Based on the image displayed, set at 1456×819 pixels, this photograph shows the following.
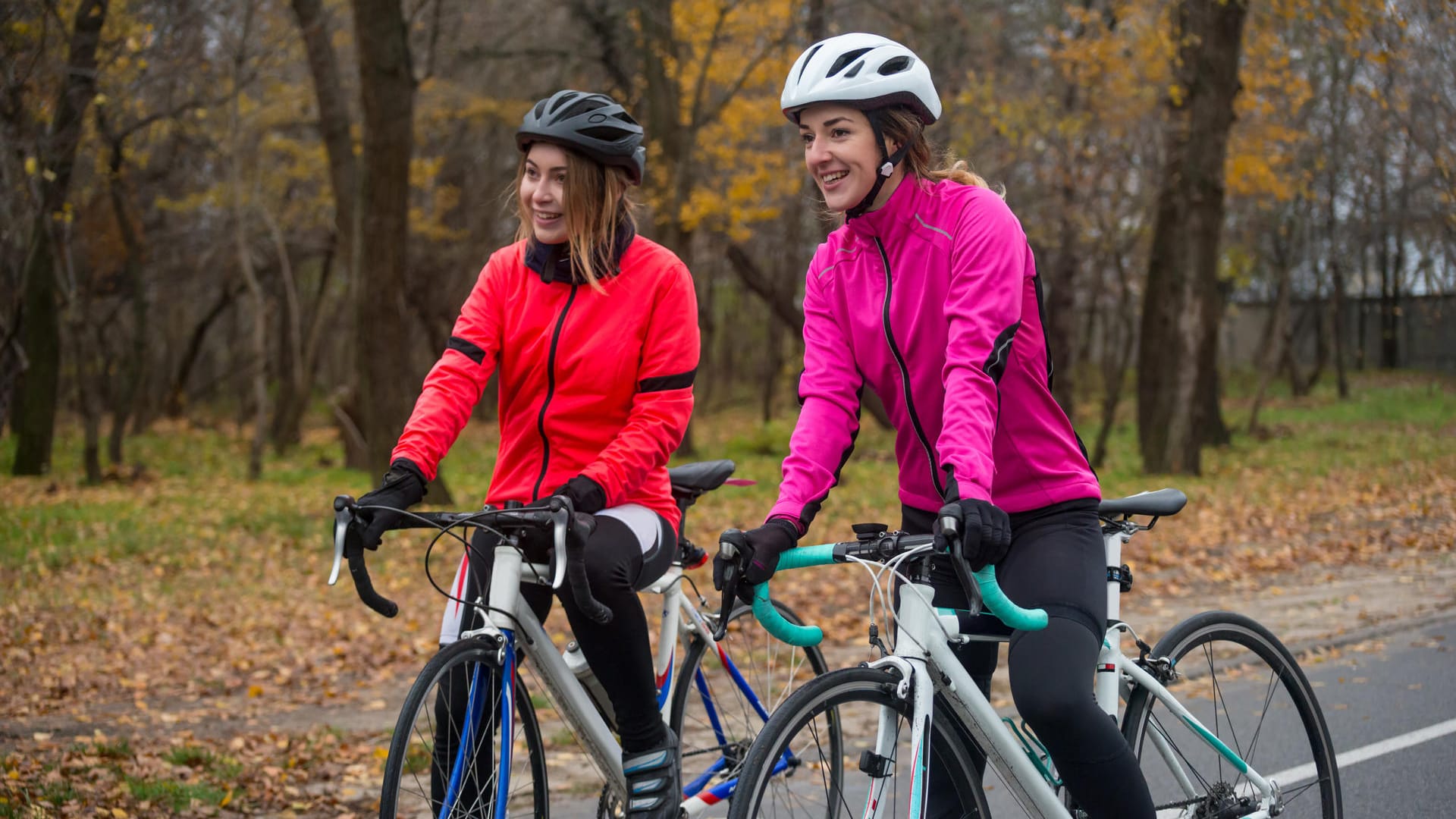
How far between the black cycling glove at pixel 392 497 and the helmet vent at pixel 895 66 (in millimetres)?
1479

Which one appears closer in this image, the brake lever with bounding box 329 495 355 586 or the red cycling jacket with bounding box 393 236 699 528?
the brake lever with bounding box 329 495 355 586

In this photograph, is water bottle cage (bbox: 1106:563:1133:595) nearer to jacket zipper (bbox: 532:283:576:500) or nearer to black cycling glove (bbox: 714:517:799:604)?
black cycling glove (bbox: 714:517:799:604)

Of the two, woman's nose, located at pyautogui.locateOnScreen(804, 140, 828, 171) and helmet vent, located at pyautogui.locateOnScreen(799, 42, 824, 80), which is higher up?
helmet vent, located at pyautogui.locateOnScreen(799, 42, 824, 80)

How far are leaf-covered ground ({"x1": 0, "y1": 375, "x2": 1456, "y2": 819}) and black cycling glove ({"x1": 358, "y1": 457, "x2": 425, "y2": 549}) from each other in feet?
7.37

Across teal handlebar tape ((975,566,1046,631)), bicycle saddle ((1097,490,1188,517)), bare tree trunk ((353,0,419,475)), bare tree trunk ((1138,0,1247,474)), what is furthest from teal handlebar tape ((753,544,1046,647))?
bare tree trunk ((1138,0,1247,474))

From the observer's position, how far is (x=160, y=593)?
1105cm

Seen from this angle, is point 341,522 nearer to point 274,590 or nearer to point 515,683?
point 515,683

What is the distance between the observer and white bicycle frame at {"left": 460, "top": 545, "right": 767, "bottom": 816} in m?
3.44

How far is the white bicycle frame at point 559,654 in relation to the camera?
3.44 m

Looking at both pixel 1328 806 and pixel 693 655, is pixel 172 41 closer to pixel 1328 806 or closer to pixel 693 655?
pixel 693 655

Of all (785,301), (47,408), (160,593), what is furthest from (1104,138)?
(47,408)

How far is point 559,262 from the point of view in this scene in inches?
149

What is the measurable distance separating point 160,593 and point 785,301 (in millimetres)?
17309

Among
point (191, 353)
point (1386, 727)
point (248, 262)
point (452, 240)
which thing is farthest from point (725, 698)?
point (191, 353)
